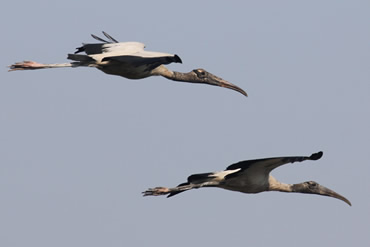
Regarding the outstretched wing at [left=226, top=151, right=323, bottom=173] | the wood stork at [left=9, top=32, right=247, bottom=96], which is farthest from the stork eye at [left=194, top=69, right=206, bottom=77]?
the outstretched wing at [left=226, top=151, right=323, bottom=173]

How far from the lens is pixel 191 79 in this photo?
100 ft

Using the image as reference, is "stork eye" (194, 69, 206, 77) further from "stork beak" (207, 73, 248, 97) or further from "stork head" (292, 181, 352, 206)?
"stork head" (292, 181, 352, 206)

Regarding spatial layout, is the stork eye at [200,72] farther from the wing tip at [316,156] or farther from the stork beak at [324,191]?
the wing tip at [316,156]

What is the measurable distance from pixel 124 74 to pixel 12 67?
280 centimetres

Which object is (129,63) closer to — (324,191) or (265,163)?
(265,163)

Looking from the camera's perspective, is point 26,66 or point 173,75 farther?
point 173,75

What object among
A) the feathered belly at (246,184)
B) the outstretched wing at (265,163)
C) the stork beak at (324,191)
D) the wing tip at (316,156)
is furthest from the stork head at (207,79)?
the wing tip at (316,156)

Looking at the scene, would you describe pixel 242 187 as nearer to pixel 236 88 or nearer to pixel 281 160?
pixel 281 160

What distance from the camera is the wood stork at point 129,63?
26328 mm

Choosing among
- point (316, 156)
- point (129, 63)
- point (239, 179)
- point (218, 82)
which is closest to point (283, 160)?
point (239, 179)

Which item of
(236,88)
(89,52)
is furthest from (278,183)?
(89,52)

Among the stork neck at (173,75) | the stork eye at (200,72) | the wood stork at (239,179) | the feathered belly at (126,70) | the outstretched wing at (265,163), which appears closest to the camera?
the outstretched wing at (265,163)

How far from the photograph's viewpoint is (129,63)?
27.4 metres

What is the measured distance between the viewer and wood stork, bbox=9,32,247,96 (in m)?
26.3
